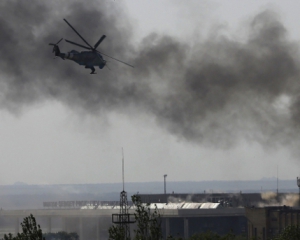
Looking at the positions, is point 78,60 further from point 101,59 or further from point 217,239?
point 217,239

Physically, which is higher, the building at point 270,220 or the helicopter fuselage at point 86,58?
the helicopter fuselage at point 86,58

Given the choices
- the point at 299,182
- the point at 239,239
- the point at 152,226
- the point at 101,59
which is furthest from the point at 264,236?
the point at 152,226

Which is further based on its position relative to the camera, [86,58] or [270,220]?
[270,220]

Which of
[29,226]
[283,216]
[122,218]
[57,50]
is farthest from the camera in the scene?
[283,216]

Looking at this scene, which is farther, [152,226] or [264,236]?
[264,236]

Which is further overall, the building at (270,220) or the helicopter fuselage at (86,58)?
the building at (270,220)

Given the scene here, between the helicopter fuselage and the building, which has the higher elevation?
the helicopter fuselage

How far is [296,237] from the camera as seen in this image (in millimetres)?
112938

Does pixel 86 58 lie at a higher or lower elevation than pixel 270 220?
higher

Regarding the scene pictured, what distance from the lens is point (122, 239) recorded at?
254 feet

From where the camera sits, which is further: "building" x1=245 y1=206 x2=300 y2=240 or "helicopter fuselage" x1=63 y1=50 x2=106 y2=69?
"building" x1=245 y1=206 x2=300 y2=240

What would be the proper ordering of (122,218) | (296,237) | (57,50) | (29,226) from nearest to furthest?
Answer: (29,226) < (122,218) < (296,237) < (57,50)

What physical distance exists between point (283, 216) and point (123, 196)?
243 ft

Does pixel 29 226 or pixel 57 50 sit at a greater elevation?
pixel 57 50
